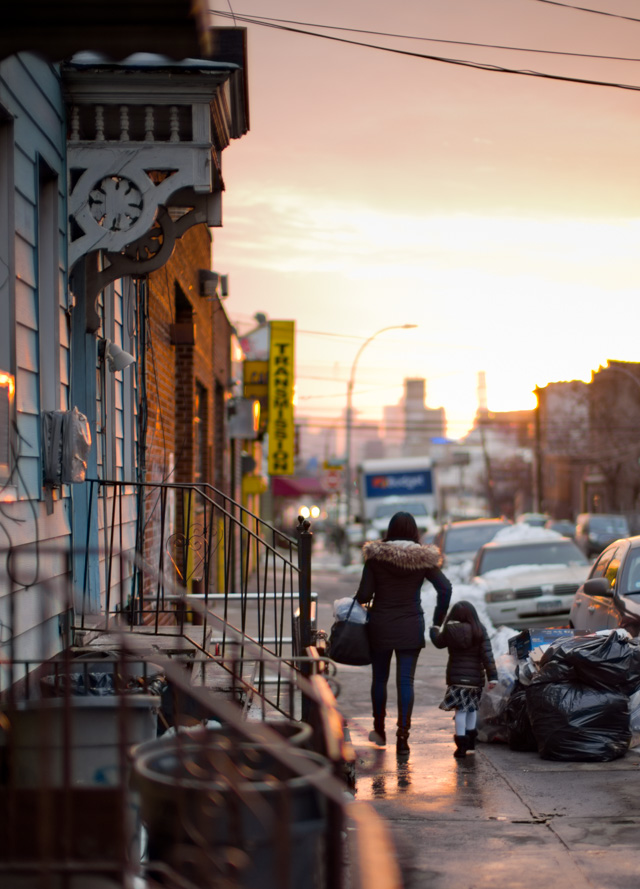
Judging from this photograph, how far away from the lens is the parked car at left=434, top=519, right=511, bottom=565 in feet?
71.4

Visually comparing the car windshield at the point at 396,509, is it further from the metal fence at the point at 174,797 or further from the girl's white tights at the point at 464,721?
the metal fence at the point at 174,797

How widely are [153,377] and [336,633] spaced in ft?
11.0

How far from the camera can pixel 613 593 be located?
9289mm

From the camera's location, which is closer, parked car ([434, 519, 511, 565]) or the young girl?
the young girl

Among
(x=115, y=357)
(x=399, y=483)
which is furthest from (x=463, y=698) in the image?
(x=399, y=483)

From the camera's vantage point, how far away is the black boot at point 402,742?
768cm

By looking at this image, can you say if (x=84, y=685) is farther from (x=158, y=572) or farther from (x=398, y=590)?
(x=398, y=590)

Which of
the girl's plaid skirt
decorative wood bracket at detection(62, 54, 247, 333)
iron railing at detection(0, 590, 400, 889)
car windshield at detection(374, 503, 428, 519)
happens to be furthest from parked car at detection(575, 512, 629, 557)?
iron railing at detection(0, 590, 400, 889)

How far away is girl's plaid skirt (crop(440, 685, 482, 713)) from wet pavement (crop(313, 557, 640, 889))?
36cm

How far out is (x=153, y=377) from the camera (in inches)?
394

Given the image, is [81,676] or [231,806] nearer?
[231,806]

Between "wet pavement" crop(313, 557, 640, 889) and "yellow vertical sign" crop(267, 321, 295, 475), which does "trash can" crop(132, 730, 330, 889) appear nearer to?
"wet pavement" crop(313, 557, 640, 889)

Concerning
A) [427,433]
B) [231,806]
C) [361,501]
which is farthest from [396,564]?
[427,433]

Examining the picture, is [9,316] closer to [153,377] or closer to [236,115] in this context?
[236,115]
